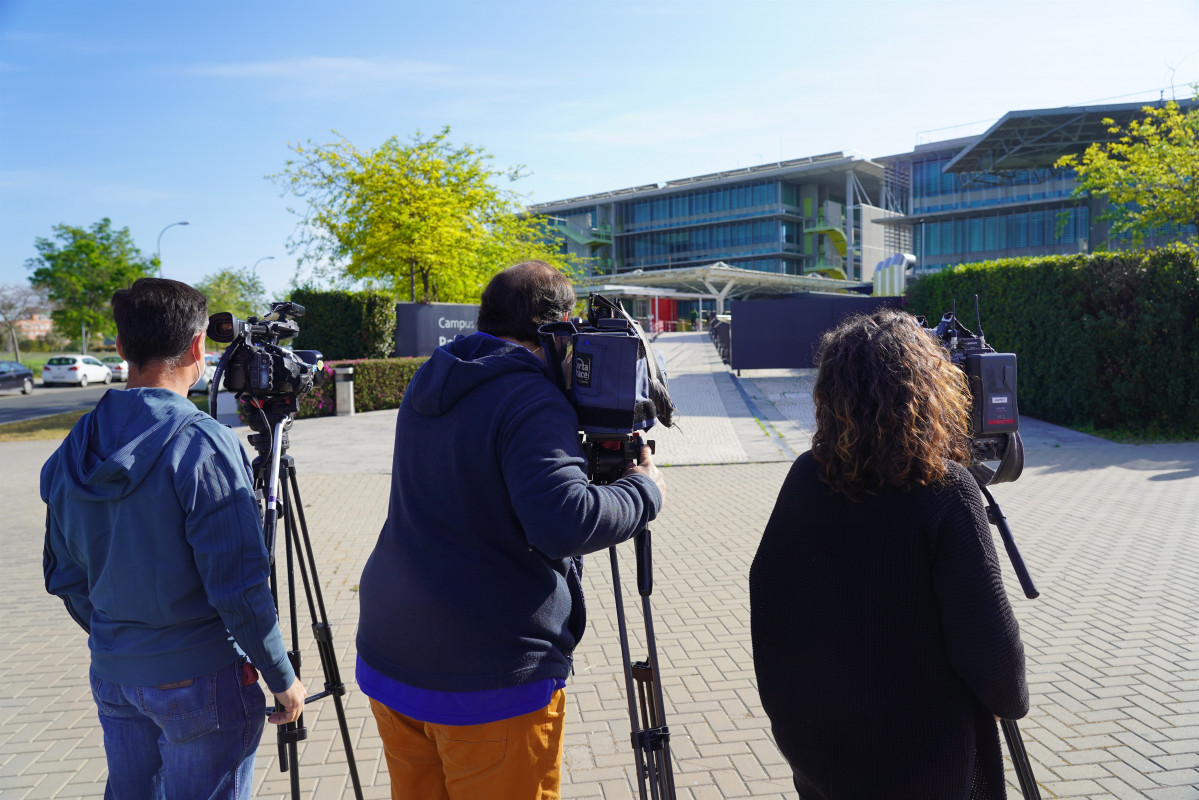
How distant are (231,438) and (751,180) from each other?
7589 centimetres

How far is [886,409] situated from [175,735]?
1.95 meters

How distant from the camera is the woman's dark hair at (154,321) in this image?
2.01 metres

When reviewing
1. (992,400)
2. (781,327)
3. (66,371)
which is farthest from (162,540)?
(66,371)

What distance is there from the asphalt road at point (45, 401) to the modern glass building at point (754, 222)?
40.4m

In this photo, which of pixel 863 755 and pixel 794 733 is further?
pixel 794 733

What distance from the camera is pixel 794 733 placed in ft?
6.45

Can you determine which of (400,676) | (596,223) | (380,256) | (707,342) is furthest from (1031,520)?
(596,223)

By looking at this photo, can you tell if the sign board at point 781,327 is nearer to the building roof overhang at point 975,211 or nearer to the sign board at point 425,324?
the sign board at point 425,324

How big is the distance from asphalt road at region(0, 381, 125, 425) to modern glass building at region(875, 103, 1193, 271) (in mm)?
42061

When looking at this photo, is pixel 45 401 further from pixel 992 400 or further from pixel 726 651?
pixel 992 400

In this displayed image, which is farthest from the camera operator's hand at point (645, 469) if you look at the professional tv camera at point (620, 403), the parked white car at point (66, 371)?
the parked white car at point (66, 371)

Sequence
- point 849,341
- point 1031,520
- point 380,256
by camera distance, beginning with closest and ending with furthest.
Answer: point 849,341, point 1031,520, point 380,256

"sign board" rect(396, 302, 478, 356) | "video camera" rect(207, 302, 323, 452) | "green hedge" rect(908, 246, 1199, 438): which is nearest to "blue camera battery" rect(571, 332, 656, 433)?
"video camera" rect(207, 302, 323, 452)

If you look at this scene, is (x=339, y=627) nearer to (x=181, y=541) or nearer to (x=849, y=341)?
(x=181, y=541)
